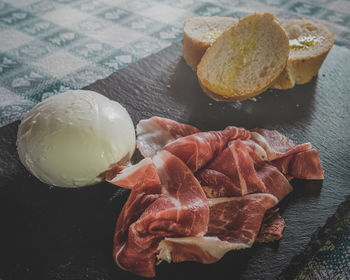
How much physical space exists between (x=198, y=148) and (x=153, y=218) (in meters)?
0.31

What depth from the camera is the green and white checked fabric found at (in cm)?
181

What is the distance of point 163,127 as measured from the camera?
52.3 inches

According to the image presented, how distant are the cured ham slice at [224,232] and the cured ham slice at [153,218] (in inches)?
1.1

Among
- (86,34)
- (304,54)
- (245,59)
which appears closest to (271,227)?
(245,59)

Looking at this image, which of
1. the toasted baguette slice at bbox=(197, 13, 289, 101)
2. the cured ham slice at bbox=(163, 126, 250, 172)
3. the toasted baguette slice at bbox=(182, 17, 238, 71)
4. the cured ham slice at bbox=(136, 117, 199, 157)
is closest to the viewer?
the cured ham slice at bbox=(163, 126, 250, 172)

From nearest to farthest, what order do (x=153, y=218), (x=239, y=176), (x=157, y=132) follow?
(x=153, y=218), (x=239, y=176), (x=157, y=132)

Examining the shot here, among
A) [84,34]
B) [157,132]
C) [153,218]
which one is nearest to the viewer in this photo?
[153,218]

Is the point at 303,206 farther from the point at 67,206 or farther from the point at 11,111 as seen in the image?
the point at 11,111

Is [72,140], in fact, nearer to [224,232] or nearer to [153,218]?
[153,218]

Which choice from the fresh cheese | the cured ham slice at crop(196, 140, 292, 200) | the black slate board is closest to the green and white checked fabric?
the black slate board

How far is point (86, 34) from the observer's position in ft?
7.47

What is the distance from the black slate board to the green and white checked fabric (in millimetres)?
334

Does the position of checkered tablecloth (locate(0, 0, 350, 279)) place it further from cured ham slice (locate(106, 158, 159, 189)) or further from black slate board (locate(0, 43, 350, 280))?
cured ham slice (locate(106, 158, 159, 189))

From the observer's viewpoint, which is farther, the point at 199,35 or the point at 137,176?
the point at 199,35
